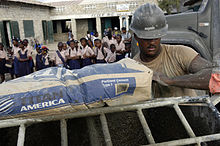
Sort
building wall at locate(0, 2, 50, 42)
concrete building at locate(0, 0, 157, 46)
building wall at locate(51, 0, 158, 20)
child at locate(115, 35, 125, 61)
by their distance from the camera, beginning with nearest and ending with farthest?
child at locate(115, 35, 125, 61) → building wall at locate(0, 2, 50, 42) → concrete building at locate(0, 0, 157, 46) → building wall at locate(51, 0, 158, 20)

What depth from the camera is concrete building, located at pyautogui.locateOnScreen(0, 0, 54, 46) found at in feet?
44.1

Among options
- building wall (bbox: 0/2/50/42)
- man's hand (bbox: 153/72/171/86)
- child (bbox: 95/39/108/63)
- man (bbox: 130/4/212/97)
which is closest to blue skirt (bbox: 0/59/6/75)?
child (bbox: 95/39/108/63)

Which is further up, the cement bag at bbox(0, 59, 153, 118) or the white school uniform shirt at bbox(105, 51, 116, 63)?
the cement bag at bbox(0, 59, 153, 118)

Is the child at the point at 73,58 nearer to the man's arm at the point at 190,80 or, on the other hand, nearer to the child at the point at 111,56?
the child at the point at 111,56

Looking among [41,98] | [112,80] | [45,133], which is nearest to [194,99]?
[112,80]

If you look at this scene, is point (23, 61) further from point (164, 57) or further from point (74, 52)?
point (164, 57)

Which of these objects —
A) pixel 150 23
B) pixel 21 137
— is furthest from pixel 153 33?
pixel 21 137

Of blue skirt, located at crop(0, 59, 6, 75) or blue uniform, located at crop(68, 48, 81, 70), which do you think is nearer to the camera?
blue uniform, located at crop(68, 48, 81, 70)

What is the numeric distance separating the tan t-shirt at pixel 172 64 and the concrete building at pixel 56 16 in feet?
41.0

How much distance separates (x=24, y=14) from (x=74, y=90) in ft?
53.0

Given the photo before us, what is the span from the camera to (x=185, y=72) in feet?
5.67

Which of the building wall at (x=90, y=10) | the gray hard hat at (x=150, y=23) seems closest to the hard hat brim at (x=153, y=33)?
the gray hard hat at (x=150, y=23)

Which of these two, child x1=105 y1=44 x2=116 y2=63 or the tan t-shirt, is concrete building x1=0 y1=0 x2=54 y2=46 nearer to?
child x1=105 y1=44 x2=116 y2=63

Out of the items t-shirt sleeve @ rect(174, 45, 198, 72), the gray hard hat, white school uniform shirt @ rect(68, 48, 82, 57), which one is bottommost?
white school uniform shirt @ rect(68, 48, 82, 57)
